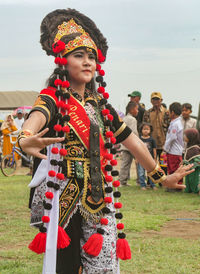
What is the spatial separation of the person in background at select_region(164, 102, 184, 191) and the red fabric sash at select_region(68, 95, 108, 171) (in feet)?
22.6

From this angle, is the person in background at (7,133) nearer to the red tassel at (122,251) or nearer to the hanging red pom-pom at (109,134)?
the hanging red pom-pom at (109,134)

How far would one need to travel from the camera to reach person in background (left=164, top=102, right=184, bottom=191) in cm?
1002

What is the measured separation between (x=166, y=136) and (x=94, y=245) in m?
7.59

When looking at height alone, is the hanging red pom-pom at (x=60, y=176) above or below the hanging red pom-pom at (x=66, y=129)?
below

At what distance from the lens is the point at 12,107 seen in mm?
36969

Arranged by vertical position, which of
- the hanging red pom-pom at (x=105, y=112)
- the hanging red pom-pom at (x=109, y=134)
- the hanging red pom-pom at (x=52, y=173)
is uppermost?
the hanging red pom-pom at (x=105, y=112)

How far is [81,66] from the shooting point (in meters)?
3.25

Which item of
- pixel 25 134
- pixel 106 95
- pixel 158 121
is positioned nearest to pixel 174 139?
pixel 158 121

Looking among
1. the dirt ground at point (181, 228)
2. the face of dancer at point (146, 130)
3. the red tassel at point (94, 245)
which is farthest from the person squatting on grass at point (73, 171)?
the face of dancer at point (146, 130)

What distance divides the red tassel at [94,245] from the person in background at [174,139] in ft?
23.3

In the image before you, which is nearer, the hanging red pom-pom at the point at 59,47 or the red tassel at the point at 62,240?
the red tassel at the point at 62,240

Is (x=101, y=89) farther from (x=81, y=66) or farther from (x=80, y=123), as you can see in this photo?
(x=80, y=123)

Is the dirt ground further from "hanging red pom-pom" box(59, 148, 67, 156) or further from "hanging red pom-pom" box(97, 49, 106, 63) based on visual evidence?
"hanging red pom-pom" box(59, 148, 67, 156)

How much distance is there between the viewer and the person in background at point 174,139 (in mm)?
10023
